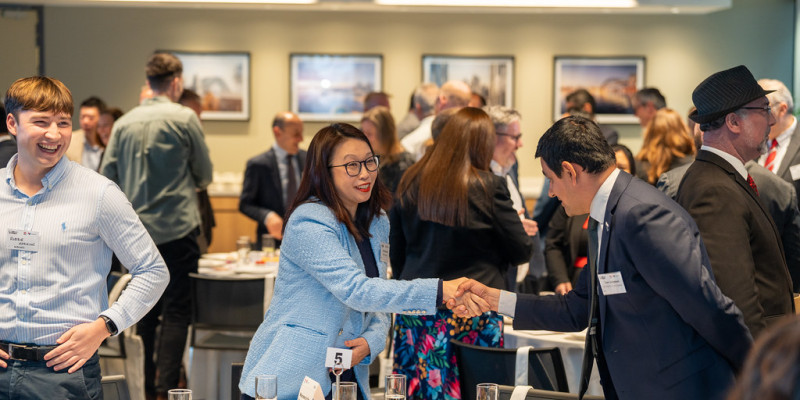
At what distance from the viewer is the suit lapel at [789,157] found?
487cm

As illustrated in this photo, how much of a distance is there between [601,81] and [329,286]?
7840mm

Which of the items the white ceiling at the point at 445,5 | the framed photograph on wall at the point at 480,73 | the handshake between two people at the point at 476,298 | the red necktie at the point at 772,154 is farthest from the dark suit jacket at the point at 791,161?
the framed photograph on wall at the point at 480,73

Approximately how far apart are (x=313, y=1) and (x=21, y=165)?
6.43m

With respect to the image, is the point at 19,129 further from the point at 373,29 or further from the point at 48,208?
the point at 373,29

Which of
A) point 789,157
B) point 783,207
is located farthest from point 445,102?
point 783,207


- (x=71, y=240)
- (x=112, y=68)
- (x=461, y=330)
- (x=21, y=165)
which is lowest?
(x=461, y=330)

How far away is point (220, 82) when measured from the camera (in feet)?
32.3

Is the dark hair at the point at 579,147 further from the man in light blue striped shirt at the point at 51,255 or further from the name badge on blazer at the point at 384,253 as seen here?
the man in light blue striped shirt at the point at 51,255

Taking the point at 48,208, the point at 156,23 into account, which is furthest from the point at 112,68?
the point at 48,208

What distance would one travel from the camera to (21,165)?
258 cm

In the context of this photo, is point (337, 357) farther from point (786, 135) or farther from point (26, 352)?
point (786, 135)

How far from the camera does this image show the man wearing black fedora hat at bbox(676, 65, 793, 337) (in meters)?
2.62

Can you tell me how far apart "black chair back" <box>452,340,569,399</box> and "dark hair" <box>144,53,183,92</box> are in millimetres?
2804

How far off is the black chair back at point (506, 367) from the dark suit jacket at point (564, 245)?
166 centimetres
